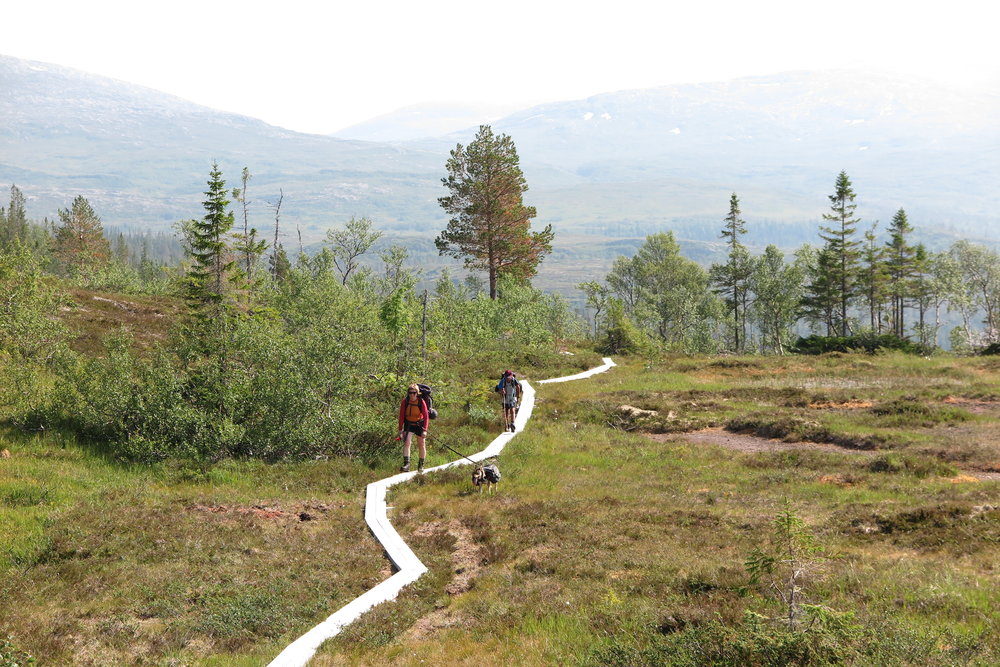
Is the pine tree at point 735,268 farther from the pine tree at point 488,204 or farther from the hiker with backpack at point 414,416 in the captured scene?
the hiker with backpack at point 414,416

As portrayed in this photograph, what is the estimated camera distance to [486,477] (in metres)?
17.1

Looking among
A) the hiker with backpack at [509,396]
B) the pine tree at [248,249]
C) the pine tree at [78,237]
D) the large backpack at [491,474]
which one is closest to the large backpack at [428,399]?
the large backpack at [491,474]

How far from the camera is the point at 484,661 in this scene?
8.14 metres

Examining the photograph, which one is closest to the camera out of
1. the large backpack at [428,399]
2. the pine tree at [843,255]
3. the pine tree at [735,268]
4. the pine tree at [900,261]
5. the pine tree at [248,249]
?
the large backpack at [428,399]

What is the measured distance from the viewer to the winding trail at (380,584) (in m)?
9.02

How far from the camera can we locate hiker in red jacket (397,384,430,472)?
62.3 feet

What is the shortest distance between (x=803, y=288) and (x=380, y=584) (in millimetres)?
90340

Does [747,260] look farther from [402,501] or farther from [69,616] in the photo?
[69,616]

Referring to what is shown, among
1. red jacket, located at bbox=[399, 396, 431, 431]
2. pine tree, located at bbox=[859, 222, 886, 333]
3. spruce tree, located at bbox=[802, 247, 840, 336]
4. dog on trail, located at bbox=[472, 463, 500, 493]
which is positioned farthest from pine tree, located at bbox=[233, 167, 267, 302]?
pine tree, located at bbox=[859, 222, 886, 333]

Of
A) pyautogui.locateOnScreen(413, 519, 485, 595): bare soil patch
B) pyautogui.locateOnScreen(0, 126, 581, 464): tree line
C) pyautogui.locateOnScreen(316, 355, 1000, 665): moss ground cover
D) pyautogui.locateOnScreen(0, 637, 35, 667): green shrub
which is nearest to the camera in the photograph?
pyautogui.locateOnScreen(0, 637, 35, 667): green shrub

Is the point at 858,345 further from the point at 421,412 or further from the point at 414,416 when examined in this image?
the point at 414,416

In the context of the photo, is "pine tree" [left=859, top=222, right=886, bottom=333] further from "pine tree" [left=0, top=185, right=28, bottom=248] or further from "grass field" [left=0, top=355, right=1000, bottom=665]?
"pine tree" [left=0, top=185, right=28, bottom=248]

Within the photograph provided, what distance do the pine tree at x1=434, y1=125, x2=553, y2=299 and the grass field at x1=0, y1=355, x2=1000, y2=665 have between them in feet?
116

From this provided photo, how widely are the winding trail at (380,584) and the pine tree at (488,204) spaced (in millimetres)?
36397
